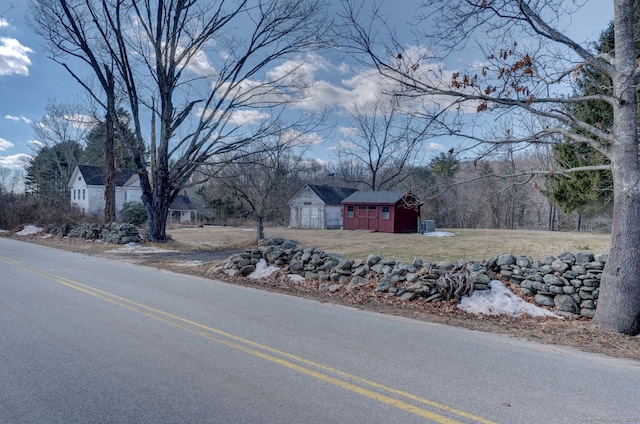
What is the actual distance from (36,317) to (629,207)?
951 cm

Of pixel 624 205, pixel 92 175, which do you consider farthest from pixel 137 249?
pixel 92 175

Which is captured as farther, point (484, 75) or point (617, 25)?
point (484, 75)

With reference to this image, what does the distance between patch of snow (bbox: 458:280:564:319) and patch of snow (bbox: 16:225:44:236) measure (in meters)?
27.9

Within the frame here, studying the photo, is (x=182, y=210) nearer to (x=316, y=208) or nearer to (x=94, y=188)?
(x=94, y=188)

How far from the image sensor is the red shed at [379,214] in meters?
36.1

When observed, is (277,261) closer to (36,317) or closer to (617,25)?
(36,317)

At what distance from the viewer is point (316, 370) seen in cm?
438

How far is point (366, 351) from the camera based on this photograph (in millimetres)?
5098

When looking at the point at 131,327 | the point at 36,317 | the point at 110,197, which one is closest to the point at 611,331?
the point at 131,327

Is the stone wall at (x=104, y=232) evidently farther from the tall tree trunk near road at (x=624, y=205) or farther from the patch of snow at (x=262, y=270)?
the tall tree trunk near road at (x=624, y=205)

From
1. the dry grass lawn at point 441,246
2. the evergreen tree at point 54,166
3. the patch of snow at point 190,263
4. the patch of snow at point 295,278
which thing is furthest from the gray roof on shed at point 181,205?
the patch of snow at point 295,278

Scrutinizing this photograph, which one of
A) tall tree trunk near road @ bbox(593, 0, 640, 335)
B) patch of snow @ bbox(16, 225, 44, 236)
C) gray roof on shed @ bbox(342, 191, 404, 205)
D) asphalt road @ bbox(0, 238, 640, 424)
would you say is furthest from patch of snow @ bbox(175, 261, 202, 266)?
gray roof on shed @ bbox(342, 191, 404, 205)

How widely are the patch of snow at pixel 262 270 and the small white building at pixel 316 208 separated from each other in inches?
1196

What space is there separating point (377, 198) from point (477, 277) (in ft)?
98.0
